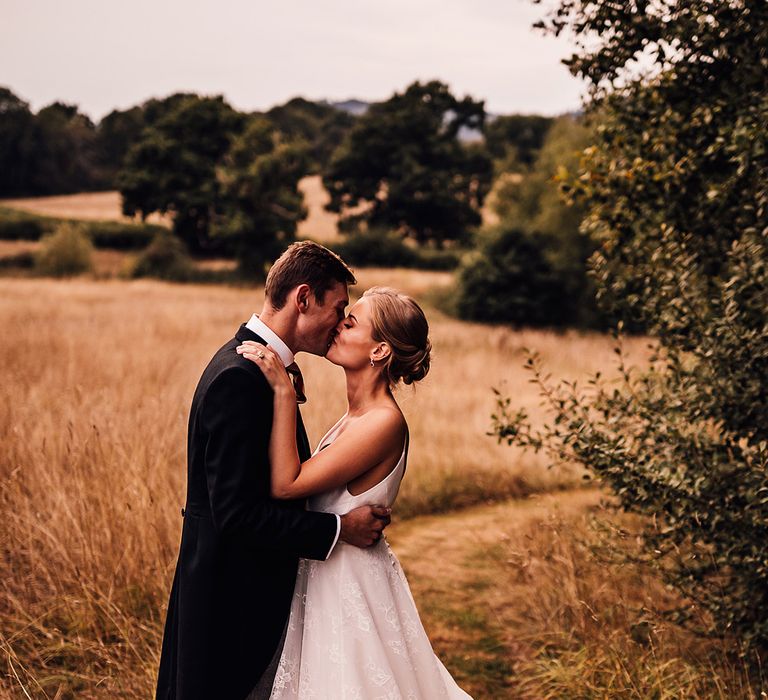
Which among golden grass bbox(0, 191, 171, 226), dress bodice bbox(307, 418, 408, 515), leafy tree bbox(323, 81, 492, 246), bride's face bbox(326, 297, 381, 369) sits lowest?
dress bodice bbox(307, 418, 408, 515)

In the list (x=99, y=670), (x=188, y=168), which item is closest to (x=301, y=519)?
(x=99, y=670)

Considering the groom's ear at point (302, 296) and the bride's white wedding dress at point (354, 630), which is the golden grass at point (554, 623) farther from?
the groom's ear at point (302, 296)

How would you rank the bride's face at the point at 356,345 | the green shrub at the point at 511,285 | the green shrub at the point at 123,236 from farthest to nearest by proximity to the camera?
1. the green shrub at the point at 123,236
2. the green shrub at the point at 511,285
3. the bride's face at the point at 356,345

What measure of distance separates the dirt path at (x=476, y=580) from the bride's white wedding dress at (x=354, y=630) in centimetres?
148

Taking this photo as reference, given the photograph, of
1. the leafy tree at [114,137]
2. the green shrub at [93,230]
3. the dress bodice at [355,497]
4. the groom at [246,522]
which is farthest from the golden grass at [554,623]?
the leafy tree at [114,137]

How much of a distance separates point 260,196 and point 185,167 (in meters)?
5.65

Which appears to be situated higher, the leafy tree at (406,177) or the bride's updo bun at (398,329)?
the leafy tree at (406,177)

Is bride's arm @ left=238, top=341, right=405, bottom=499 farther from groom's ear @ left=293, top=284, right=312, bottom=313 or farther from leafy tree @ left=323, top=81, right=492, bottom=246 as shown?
leafy tree @ left=323, top=81, right=492, bottom=246

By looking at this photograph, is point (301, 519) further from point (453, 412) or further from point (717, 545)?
point (453, 412)

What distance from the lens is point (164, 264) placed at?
3403 cm

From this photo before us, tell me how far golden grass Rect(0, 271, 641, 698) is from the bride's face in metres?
2.00

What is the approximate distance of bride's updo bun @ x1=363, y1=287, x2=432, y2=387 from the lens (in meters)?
3.00

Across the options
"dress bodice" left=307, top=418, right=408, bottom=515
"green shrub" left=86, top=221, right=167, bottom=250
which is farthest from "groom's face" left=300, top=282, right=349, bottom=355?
"green shrub" left=86, top=221, right=167, bottom=250

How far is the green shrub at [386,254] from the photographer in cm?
3844
